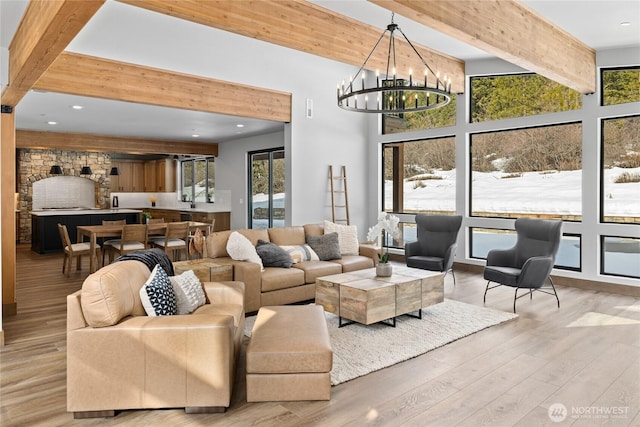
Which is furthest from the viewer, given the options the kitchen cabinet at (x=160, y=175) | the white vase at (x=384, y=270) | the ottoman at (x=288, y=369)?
the kitchen cabinet at (x=160, y=175)

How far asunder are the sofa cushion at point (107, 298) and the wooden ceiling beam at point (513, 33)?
8.13 ft

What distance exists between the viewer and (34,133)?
9453 mm

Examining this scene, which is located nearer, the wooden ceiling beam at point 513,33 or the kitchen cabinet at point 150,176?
the wooden ceiling beam at point 513,33

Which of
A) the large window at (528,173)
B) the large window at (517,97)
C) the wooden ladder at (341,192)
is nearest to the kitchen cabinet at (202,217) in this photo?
the wooden ladder at (341,192)

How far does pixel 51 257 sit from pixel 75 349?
7.49m

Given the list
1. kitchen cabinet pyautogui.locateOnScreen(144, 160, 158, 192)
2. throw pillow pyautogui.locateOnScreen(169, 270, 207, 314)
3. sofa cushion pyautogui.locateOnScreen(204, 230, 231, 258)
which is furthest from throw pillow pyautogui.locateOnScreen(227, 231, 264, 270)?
kitchen cabinet pyautogui.locateOnScreen(144, 160, 158, 192)

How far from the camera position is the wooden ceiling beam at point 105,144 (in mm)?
9461

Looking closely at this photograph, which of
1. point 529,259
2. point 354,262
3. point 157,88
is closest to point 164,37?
point 157,88

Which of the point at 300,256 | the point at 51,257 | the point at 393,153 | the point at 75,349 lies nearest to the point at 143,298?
the point at 75,349

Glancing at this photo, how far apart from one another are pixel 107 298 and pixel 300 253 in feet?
10.6

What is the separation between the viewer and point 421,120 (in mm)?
8305

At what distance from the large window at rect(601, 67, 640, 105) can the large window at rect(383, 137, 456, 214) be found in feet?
7.87

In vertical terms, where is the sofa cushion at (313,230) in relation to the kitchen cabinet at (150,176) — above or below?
below

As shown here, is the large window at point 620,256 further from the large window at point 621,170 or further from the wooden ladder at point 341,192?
the wooden ladder at point 341,192
